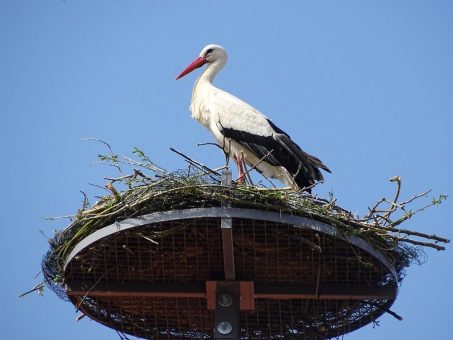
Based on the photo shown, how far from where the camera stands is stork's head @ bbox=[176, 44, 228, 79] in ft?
32.0

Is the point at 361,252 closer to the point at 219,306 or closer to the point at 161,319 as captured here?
the point at 219,306

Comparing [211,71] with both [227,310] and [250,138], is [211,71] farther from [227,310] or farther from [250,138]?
[227,310]

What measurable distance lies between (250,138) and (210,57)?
143 cm

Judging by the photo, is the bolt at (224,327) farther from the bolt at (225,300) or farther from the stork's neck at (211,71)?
the stork's neck at (211,71)

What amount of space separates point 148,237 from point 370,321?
1629mm

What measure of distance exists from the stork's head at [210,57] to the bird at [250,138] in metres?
0.24

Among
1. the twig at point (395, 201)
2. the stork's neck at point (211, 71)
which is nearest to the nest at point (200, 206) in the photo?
the twig at point (395, 201)

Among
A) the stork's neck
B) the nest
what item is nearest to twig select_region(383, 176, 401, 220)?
the nest

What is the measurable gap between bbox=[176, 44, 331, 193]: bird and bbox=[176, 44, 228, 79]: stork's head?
24cm

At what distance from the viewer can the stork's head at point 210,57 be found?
9.77 metres

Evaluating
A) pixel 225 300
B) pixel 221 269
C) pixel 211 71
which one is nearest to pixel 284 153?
pixel 211 71

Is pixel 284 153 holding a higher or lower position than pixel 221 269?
higher

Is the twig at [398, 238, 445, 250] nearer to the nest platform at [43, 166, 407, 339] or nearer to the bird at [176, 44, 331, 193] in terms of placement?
the nest platform at [43, 166, 407, 339]

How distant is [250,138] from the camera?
8648 mm
